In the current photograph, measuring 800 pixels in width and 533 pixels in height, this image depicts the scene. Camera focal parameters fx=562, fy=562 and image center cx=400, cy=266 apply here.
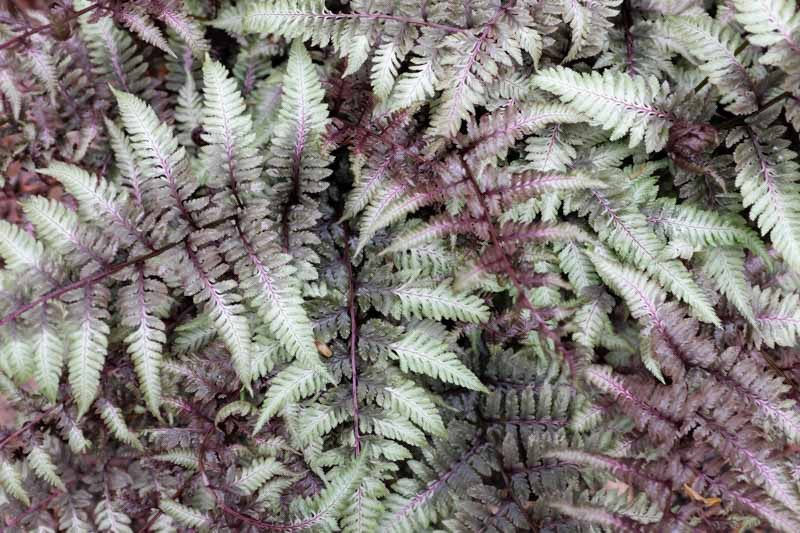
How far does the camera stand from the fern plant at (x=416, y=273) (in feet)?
6.89

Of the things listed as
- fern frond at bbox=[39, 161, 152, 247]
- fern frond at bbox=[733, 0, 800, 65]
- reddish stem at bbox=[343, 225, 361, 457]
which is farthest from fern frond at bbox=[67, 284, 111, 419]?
fern frond at bbox=[733, 0, 800, 65]

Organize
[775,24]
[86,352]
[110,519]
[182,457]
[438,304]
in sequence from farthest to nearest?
[110,519] → [182,457] → [438,304] → [86,352] → [775,24]

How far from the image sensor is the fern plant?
210cm

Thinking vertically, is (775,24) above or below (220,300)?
above

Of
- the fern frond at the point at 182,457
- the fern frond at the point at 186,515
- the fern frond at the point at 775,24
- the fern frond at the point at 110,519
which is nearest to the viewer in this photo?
the fern frond at the point at 775,24

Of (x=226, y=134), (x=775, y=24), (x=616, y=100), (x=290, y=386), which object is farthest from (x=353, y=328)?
(x=775, y=24)

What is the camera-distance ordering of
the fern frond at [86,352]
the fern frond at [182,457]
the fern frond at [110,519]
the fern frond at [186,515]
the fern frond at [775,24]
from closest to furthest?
1. the fern frond at [775,24]
2. the fern frond at [86,352]
3. the fern frond at [186,515]
4. the fern frond at [182,457]
5. the fern frond at [110,519]

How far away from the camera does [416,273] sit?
95.0 inches

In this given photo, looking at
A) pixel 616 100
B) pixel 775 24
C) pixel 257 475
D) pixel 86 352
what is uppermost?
pixel 775 24

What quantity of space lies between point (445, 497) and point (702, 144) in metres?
1.80

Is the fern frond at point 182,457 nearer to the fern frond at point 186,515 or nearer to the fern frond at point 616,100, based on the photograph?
the fern frond at point 186,515

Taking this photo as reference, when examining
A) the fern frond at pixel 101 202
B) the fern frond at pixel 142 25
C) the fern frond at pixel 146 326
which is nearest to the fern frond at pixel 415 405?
the fern frond at pixel 146 326

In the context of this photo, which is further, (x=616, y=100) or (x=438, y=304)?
(x=438, y=304)

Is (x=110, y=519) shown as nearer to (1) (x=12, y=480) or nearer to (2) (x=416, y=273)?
(1) (x=12, y=480)
